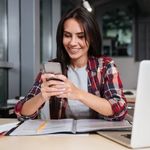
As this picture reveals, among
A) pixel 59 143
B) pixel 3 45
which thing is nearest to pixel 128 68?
pixel 3 45

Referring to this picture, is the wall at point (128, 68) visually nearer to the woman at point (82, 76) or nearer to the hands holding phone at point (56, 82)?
the woman at point (82, 76)

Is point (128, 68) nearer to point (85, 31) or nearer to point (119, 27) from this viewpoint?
point (85, 31)

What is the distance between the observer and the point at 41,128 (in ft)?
3.83

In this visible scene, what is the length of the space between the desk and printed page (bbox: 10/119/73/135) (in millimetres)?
40

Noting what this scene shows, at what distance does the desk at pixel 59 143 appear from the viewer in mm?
919

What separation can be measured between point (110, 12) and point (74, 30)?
592 cm

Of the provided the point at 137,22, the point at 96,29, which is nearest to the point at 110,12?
the point at 137,22

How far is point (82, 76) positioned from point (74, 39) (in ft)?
0.70

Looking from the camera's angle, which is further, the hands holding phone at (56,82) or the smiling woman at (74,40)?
the smiling woman at (74,40)

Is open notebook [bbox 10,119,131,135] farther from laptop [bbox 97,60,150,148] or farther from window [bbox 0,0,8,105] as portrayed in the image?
window [bbox 0,0,8,105]

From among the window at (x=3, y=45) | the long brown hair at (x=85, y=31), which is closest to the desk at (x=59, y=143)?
the long brown hair at (x=85, y=31)

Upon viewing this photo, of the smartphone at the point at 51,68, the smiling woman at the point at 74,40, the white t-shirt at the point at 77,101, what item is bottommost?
the white t-shirt at the point at 77,101

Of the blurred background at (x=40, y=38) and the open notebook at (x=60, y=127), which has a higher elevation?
the blurred background at (x=40, y=38)

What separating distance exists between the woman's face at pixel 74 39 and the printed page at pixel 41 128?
0.43 meters
